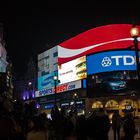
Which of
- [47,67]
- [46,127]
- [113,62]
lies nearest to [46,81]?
[47,67]

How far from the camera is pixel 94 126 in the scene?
469 inches

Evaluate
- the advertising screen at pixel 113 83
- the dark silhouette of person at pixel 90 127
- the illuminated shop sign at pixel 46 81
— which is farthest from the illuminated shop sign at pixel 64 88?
the dark silhouette of person at pixel 90 127

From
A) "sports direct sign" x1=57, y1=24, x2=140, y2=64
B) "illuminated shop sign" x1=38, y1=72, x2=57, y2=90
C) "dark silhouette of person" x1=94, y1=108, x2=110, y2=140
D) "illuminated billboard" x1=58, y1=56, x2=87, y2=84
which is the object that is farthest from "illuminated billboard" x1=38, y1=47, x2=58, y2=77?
"dark silhouette of person" x1=94, y1=108, x2=110, y2=140

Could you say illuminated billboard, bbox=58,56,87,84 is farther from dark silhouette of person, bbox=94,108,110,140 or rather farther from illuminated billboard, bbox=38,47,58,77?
dark silhouette of person, bbox=94,108,110,140

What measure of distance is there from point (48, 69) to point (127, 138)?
2968 inches

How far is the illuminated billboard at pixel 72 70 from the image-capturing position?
237ft

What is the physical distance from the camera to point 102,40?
236 feet

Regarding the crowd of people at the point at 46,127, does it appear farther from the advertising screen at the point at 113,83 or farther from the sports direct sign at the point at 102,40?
the sports direct sign at the point at 102,40

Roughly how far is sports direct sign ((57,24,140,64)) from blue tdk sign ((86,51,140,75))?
1.86 meters

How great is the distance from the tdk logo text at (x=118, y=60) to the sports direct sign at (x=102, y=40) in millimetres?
2280

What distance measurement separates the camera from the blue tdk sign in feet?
219

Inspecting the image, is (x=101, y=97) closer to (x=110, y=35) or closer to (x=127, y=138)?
(x=110, y=35)

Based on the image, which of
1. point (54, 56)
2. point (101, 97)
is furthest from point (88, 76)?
point (54, 56)

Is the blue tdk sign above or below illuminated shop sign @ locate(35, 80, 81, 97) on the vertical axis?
above
